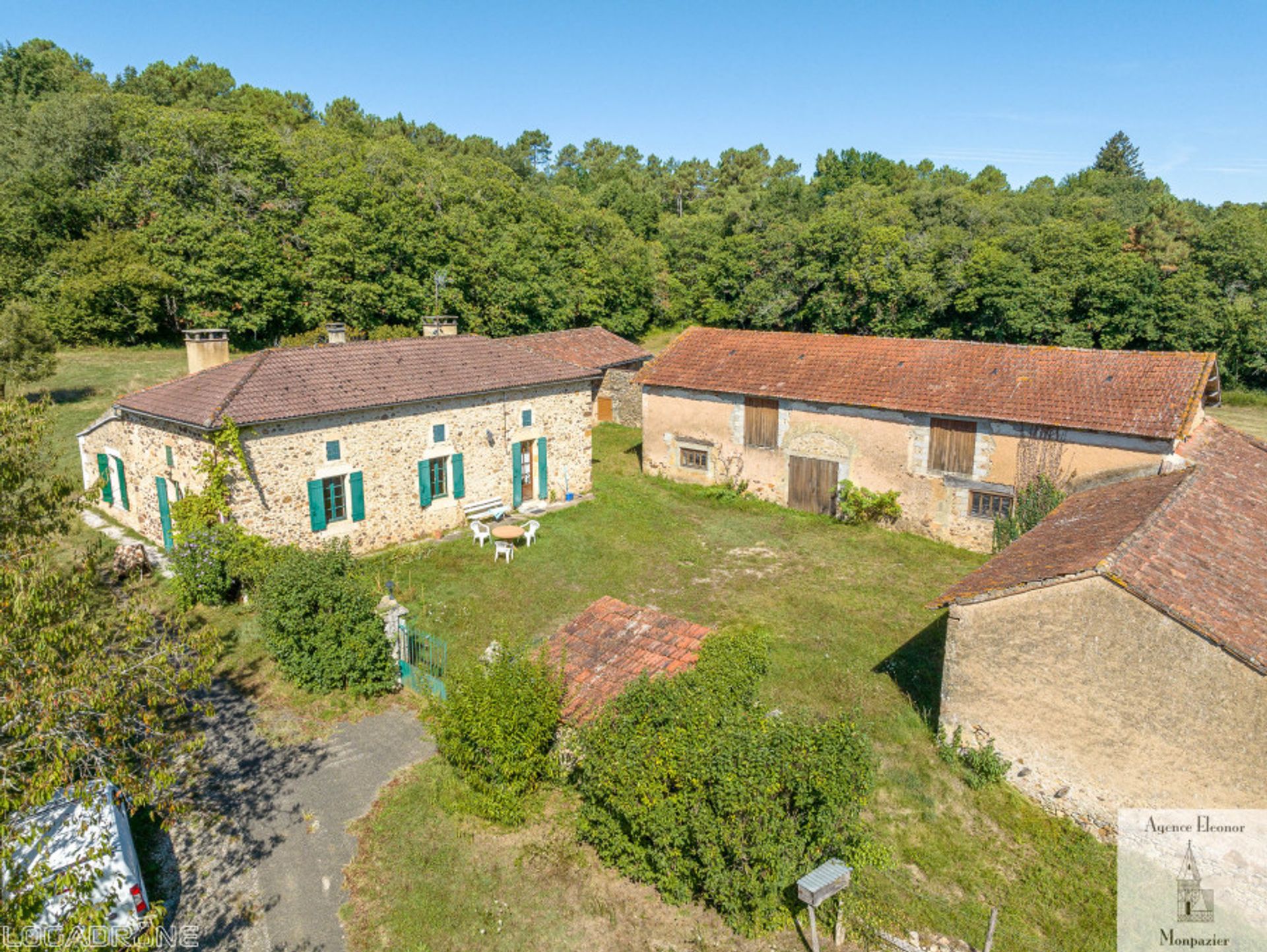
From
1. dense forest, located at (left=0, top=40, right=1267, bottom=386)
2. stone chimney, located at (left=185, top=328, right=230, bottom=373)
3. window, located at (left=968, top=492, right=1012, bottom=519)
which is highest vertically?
dense forest, located at (left=0, top=40, right=1267, bottom=386)

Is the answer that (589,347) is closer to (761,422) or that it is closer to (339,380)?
(761,422)

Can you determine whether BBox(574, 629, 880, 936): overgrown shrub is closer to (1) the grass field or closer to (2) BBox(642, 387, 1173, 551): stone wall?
(1) the grass field

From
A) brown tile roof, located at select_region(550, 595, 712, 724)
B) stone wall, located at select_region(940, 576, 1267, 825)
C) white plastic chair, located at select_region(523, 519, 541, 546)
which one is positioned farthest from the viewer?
white plastic chair, located at select_region(523, 519, 541, 546)

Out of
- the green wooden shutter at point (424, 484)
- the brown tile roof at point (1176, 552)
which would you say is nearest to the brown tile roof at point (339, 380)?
the green wooden shutter at point (424, 484)

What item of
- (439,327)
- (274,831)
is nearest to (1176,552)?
(274,831)

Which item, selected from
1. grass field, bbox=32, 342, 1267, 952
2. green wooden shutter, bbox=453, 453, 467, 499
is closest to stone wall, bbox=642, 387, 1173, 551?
grass field, bbox=32, 342, 1267, 952

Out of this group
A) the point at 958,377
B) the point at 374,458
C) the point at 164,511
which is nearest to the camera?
the point at 164,511

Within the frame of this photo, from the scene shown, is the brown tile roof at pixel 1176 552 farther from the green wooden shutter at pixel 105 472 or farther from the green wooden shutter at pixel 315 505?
the green wooden shutter at pixel 105 472

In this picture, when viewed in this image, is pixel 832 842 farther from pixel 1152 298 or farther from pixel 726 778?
pixel 1152 298
